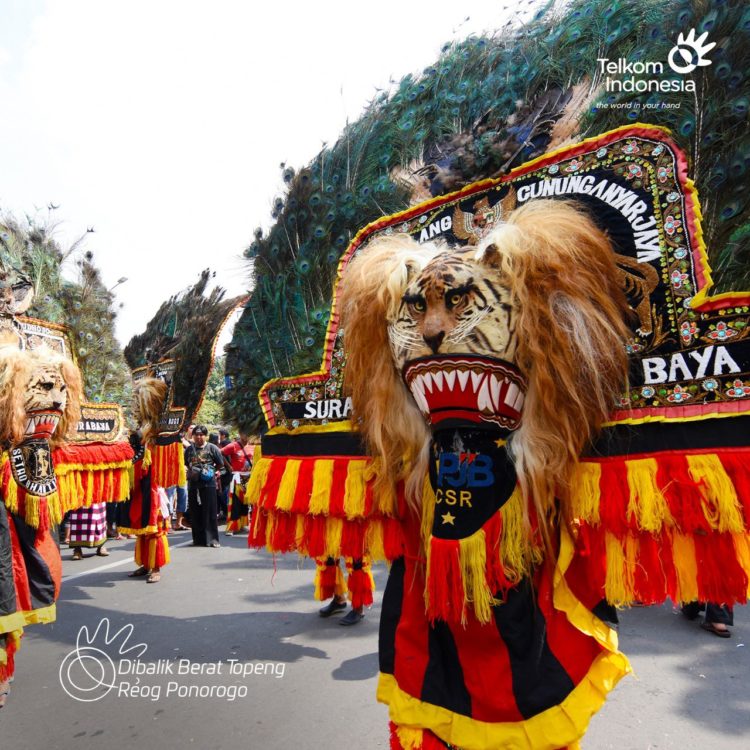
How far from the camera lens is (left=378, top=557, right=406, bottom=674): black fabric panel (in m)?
1.73

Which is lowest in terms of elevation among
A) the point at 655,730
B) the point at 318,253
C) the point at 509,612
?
the point at 655,730

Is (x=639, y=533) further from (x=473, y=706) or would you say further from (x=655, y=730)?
(x=655, y=730)

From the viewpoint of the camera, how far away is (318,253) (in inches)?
98.7

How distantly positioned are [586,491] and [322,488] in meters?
0.93

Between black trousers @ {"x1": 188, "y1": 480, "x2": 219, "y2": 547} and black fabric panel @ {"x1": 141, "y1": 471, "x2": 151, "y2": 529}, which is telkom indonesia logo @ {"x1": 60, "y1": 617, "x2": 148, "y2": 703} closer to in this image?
black fabric panel @ {"x1": 141, "y1": 471, "x2": 151, "y2": 529}

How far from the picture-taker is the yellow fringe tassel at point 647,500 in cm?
137

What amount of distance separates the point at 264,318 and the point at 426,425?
3.93 ft

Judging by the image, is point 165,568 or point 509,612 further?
point 165,568

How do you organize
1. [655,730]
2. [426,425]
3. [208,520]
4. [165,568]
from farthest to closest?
[208,520] < [165,568] < [655,730] < [426,425]

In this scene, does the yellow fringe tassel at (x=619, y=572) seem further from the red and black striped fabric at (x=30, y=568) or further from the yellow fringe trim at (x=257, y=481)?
the red and black striped fabric at (x=30, y=568)

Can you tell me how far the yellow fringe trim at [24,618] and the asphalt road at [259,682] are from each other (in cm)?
39

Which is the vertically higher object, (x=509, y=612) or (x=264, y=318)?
(x=264, y=318)

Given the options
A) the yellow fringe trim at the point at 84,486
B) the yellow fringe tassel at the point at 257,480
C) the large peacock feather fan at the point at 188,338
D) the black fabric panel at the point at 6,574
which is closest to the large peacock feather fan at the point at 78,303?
the large peacock feather fan at the point at 188,338

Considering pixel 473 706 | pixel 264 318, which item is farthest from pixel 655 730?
pixel 264 318
